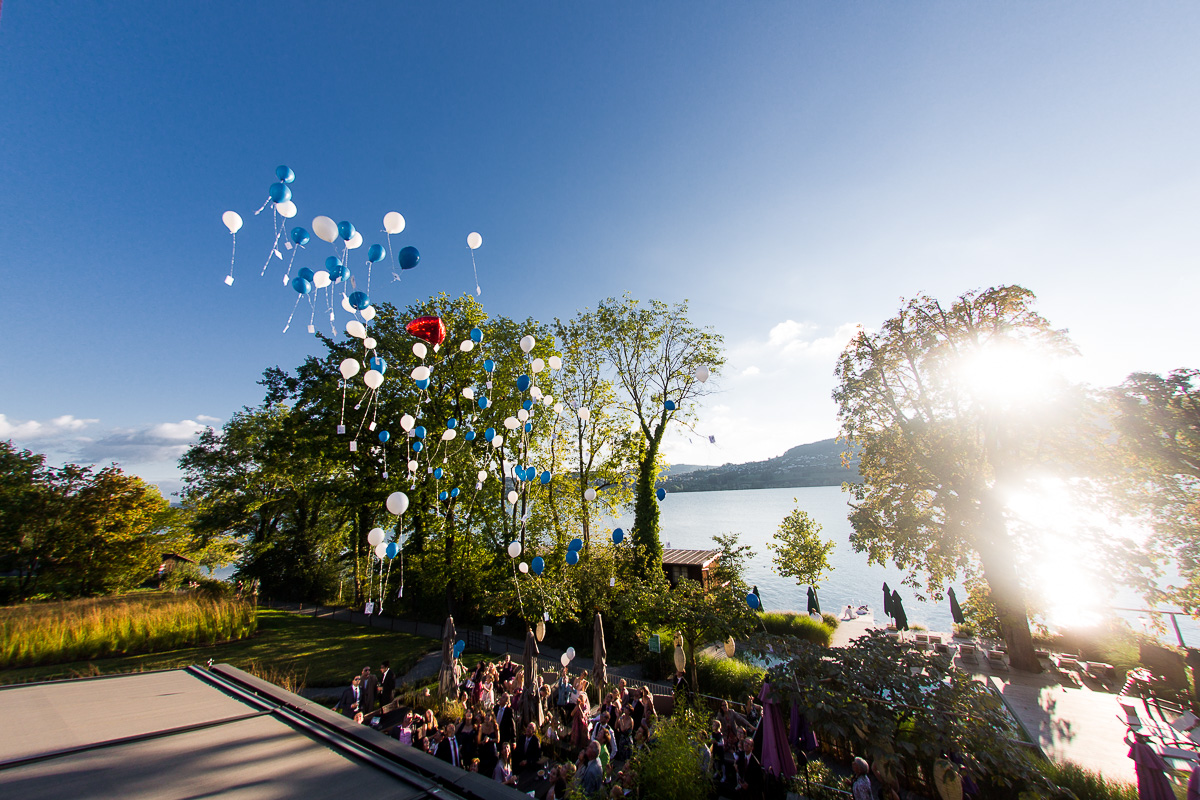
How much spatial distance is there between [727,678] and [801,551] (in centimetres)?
1446

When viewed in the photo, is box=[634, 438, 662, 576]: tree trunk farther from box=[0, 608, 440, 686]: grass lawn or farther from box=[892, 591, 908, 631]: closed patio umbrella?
box=[892, 591, 908, 631]: closed patio umbrella

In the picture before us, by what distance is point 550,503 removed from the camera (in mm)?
21031

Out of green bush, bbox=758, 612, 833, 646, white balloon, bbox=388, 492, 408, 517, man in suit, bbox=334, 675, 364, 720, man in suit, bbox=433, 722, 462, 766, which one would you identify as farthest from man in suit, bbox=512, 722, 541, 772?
green bush, bbox=758, 612, 833, 646

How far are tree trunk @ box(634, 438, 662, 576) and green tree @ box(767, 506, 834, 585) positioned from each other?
25.8ft

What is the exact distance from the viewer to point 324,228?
27.8 feet

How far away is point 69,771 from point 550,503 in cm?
1849

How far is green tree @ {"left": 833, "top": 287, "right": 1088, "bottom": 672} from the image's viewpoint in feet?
47.3

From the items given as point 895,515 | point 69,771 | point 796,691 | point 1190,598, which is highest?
point 69,771

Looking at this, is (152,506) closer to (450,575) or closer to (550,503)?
(450,575)

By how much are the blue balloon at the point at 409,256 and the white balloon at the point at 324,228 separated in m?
1.30

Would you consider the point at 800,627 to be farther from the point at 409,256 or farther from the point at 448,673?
the point at 409,256

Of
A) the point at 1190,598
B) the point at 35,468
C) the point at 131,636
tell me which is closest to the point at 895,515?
the point at 1190,598

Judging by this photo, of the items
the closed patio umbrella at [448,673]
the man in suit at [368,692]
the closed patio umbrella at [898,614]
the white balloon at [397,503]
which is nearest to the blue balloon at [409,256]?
the white balloon at [397,503]

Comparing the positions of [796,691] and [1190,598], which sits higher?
[796,691]
